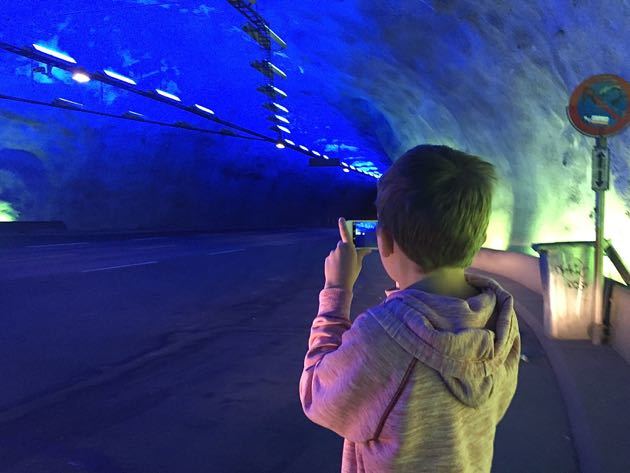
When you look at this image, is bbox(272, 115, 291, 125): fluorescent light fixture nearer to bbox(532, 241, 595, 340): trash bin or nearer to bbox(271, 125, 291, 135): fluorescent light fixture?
bbox(271, 125, 291, 135): fluorescent light fixture

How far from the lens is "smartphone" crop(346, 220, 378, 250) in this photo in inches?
64.0

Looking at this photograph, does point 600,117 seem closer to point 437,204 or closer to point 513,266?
point 437,204

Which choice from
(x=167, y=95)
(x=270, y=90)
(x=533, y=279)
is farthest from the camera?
(x=270, y=90)

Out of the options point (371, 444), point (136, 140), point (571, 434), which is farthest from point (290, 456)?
point (136, 140)

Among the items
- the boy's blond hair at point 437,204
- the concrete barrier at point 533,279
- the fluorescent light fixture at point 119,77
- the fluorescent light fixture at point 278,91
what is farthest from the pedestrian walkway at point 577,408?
the fluorescent light fixture at point 278,91

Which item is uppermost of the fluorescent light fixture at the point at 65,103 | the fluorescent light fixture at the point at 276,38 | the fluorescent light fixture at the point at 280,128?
the fluorescent light fixture at the point at 276,38

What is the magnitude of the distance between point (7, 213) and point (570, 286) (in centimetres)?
2080

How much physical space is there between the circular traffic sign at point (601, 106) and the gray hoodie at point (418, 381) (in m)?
5.18

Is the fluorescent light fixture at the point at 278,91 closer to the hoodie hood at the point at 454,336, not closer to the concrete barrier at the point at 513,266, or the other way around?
the concrete barrier at the point at 513,266

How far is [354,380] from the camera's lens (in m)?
1.26

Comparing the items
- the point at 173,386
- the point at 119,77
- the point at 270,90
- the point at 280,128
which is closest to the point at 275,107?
the point at 270,90

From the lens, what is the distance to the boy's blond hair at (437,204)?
1284 millimetres

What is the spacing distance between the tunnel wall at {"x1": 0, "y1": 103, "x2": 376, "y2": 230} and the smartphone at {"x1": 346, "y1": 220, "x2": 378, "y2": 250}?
68.3 feet

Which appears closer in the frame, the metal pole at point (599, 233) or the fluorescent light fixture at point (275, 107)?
the metal pole at point (599, 233)
